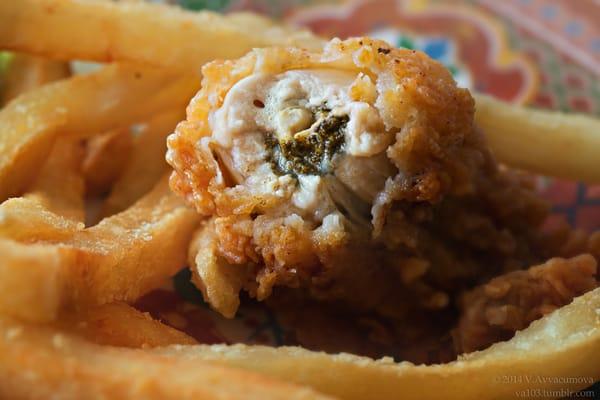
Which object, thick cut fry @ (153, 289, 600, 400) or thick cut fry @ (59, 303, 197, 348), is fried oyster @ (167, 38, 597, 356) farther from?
thick cut fry @ (153, 289, 600, 400)

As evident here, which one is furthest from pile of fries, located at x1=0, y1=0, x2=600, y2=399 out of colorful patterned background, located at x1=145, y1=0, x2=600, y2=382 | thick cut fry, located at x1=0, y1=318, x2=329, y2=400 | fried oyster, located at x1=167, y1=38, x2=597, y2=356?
colorful patterned background, located at x1=145, y1=0, x2=600, y2=382

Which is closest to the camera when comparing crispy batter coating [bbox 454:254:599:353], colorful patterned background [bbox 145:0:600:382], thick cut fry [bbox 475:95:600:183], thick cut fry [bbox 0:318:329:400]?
thick cut fry [bbox 0:318:329:400]

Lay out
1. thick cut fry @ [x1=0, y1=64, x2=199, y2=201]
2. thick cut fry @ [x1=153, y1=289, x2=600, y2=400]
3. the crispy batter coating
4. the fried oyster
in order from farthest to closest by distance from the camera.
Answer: thick cut fry @ [x1=0, y1=64, x2=199, y2=201]
the crispy batter coating
the fried oyster
thick cut fry @ [x1=153, y1=289, x2=600, y2=400]

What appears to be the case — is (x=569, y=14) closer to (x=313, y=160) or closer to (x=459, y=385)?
(x=313, y=160)

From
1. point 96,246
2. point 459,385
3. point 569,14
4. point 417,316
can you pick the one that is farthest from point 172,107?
point 569,14

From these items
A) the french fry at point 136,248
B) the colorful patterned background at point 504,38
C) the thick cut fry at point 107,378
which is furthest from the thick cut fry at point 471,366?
the colorful patterned background at point 504,38

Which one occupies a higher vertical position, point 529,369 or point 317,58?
point 317,58

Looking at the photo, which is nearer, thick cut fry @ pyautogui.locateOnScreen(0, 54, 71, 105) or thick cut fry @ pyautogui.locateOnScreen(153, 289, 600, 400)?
thick cut fry @ pyautogui.locateOnScreen(153, 289, 600, 400)
